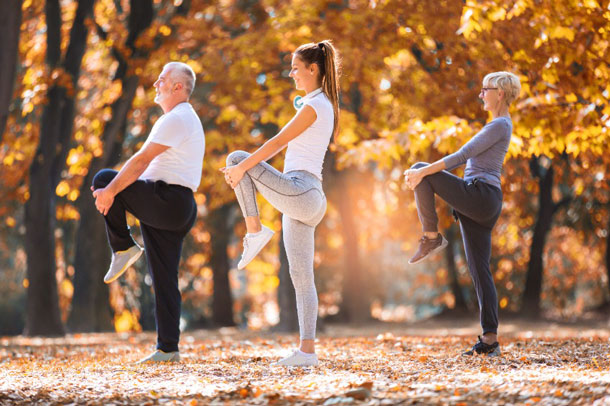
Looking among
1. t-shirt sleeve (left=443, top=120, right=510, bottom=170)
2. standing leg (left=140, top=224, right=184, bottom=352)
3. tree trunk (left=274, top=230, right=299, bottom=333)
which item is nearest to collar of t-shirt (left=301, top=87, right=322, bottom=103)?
t-shirt sleeve (left=443, top=120, right=510, bottom=170)

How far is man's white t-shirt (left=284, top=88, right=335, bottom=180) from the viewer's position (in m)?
5.28

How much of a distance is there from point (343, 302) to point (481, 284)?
42.2ft

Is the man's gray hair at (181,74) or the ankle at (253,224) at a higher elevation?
the man's gray hair at (181,74)

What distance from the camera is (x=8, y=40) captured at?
341 inches

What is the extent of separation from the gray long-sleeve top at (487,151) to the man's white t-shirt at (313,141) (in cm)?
96

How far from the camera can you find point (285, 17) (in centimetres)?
1241

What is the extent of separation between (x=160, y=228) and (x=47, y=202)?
7271 mm

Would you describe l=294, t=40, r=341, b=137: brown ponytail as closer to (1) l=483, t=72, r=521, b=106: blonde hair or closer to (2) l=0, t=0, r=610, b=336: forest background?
(1) l=483, t=72, r=521, b=106: blonde hair

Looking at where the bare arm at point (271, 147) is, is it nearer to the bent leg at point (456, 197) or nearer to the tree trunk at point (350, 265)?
the bent leg at point (456, 197)

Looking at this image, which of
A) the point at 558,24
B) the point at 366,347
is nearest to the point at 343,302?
the point at 366,347

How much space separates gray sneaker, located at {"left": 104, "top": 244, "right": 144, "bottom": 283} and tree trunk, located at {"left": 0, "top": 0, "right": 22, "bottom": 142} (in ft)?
12.9

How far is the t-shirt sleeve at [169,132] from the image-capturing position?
5.68m

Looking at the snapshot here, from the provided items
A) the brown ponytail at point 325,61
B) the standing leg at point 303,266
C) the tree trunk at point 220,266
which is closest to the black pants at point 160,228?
the standing leg at point 303,266

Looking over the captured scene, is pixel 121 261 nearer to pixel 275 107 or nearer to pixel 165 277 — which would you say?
pixel 165 277
